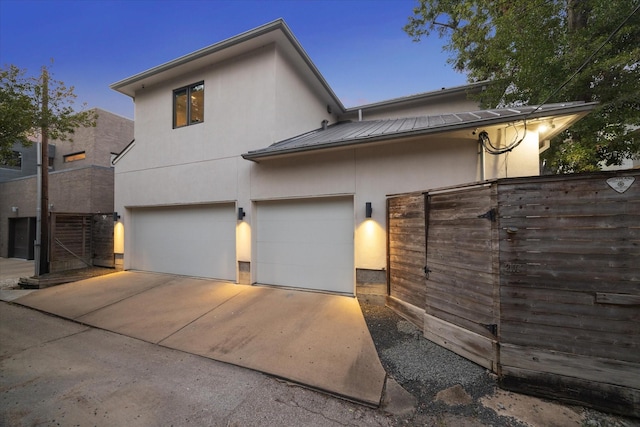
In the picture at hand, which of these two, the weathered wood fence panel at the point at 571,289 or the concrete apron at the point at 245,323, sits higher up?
the weathered wood fence panel at the point at 571,289

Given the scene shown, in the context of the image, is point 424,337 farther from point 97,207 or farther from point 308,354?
point 97,207

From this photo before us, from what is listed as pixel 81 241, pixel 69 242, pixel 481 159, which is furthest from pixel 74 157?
pixel 481 159

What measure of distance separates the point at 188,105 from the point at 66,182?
→ 8.76 m

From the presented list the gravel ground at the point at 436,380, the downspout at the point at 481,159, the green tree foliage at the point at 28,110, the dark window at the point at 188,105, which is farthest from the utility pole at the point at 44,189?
the downspout at the point at 481,159

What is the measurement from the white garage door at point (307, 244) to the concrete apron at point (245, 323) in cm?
37

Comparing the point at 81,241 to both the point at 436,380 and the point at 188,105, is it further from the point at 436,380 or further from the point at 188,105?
the point at 436,380

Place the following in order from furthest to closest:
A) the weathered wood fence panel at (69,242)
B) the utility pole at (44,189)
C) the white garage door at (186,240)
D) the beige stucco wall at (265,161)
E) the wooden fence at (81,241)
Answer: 1. the wooden fence at (81,241)
2. the weathered wood fence panel at (69,242)
3. the utility pole at (44,189)
4. the white garage door at (186,240)
5. the beige stucco wall at (265,161)

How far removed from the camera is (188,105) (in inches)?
298

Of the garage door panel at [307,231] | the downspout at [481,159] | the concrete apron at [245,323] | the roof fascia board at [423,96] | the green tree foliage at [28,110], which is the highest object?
the roof fascia board at [423,96]

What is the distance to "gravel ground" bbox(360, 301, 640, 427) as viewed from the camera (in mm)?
2322

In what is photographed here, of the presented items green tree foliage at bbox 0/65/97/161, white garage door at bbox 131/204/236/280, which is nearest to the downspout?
white garage door at bbox 131/204/236/280

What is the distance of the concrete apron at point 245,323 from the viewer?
3115mm

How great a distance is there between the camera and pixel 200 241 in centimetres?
721

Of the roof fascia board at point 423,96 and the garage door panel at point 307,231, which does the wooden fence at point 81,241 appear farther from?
the roof fascia board at point 423,96
